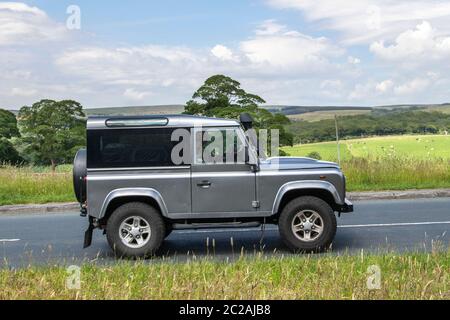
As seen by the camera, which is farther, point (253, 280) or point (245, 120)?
point (245, 120)

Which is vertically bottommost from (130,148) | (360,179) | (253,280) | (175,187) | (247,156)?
(253,280)

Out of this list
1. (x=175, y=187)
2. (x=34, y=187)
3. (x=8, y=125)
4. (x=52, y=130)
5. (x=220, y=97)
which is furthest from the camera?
(x=8, y=125)

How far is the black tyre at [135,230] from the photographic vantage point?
8891 millimetres

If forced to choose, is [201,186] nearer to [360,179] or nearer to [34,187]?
[360,179]

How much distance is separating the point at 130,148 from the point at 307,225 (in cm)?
264

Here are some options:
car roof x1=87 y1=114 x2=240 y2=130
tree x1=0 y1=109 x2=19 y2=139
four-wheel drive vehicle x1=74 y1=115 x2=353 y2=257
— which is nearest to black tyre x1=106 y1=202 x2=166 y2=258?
four-wheel drive vehicle x1=74 y1=115 x2=353 y2=257

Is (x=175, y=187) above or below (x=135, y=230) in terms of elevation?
above

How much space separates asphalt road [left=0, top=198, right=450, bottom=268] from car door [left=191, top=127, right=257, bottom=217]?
0.65 meters

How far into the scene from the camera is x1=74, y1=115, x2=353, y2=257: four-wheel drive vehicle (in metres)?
8.91

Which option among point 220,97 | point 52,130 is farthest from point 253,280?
point 52,130

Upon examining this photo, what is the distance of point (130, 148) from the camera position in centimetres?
898

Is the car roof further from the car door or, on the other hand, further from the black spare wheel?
the black spare wheel

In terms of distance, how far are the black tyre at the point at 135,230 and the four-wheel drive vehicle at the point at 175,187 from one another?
0.04 ft
